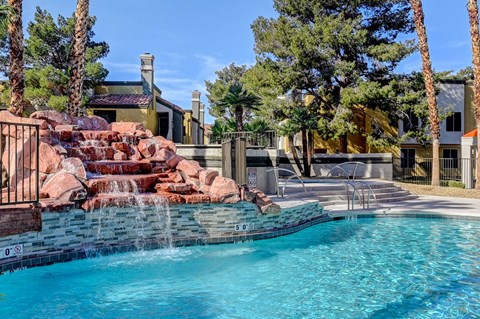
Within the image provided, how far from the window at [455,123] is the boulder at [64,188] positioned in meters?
28.6

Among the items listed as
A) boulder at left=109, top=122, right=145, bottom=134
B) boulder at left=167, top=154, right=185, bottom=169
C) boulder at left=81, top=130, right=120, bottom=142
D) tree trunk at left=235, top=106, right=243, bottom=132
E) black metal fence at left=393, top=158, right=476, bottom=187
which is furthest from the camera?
black metal fence at left=393, top=158, right=476, bottom=187

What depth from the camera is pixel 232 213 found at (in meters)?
9.05

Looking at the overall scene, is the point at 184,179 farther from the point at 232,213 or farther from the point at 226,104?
the point at 226,104

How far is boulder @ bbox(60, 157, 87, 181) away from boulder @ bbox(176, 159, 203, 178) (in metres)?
2.53

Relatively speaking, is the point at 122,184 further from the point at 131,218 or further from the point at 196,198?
the point at 196,198

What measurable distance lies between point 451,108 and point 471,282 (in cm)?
2124

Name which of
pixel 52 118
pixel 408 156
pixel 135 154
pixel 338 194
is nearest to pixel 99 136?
pixel 135 154

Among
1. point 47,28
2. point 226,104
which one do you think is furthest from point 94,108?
point 226,104

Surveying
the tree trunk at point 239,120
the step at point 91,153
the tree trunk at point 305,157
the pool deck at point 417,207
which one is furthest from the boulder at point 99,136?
the tree trunk at point 305,157

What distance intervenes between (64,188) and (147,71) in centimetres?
1959

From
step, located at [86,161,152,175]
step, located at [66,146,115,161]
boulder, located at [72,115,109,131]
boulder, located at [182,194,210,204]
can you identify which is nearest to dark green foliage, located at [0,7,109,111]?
boulder, located at [72,115,109,131]

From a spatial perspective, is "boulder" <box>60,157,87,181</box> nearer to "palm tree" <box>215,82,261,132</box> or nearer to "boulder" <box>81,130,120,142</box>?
"boulder" <box>81,130,120,142</box>

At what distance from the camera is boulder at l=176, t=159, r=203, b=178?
389 inches

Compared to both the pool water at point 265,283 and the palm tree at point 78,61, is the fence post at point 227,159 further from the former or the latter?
the palm tree at point 78,61
